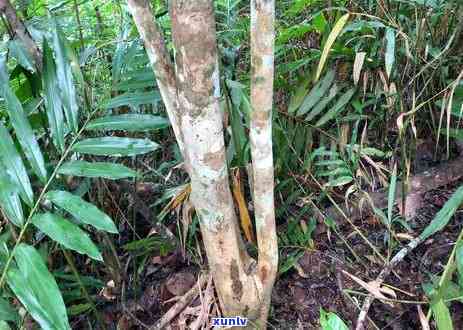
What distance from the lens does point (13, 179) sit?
846mm

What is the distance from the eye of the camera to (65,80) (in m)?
0.96

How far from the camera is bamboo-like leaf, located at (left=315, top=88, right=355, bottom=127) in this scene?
3.92 ft

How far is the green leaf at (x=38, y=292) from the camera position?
0.70 m

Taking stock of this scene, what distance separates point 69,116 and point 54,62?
12 cm

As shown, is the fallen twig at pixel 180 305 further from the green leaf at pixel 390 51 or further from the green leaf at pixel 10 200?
the green leaf at pixel 390 51

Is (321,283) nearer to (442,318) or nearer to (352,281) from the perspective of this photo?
(352,281)

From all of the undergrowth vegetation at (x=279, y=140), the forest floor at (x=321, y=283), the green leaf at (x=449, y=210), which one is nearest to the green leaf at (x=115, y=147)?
the undergrowth vegetation at (x=279, y=140)

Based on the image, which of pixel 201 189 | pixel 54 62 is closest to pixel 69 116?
pixel 54 62

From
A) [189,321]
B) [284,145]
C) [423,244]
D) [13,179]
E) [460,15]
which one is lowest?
[189,321]

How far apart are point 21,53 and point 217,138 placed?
1.64ft

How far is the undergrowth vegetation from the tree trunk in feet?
0.46

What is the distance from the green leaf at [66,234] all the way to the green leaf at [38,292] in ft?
0.17

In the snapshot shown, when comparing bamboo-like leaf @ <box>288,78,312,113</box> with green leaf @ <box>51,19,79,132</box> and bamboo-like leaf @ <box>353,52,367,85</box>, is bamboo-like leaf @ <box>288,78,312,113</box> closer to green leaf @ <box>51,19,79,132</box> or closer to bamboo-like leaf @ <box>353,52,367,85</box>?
bamboo-like leaf @ <box>353,52,367,85</box>

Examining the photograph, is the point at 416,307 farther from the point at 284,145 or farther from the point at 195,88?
the point at 195,88
